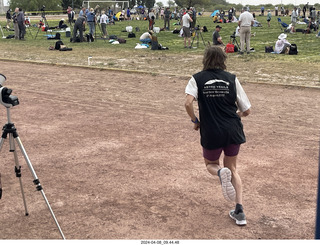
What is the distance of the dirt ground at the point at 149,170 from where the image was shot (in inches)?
197

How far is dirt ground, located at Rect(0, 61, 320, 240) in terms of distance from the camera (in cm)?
502

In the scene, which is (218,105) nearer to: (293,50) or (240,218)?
(240,218)

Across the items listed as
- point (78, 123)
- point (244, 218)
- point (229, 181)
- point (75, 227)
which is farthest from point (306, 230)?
point (78, 123)

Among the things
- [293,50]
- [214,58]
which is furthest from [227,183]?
[293,50]

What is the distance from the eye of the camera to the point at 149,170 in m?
6.71

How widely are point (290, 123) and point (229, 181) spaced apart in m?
4.89

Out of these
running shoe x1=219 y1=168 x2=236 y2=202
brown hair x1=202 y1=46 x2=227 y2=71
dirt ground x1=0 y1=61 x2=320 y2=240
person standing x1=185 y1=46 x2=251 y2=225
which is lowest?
dirt ground x1=0 y1=61 x2=320 y2=240

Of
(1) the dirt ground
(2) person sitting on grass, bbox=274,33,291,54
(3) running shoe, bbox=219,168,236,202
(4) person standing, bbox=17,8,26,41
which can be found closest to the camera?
(3) running shoe, bbox=219,168,236,202

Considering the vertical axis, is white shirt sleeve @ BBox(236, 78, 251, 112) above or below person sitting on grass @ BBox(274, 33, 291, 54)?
above

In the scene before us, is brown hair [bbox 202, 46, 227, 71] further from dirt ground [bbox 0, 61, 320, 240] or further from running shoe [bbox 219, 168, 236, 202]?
dirt ground [bbox 0, 61, 320, 240]

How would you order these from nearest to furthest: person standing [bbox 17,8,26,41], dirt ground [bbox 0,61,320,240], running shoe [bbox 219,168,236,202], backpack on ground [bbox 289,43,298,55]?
running shoe [bbox 219,168,236,202], dirt ground [bbox 0,61,320,240], backpack on ground [bbox 289,43,298,55], person standing [bbox 17,8,26,41]

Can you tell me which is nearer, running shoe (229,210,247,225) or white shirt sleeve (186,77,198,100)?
white shirt sleeve (186,77,198,100)

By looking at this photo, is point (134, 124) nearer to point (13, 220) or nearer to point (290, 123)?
point (290, 123)

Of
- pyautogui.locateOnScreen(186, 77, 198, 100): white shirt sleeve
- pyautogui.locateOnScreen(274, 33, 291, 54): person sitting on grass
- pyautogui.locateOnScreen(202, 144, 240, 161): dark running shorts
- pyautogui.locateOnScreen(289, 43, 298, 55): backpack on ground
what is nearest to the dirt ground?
pyautogui.locateOnScreen(202, 144, 240, 161): dark running shorts
